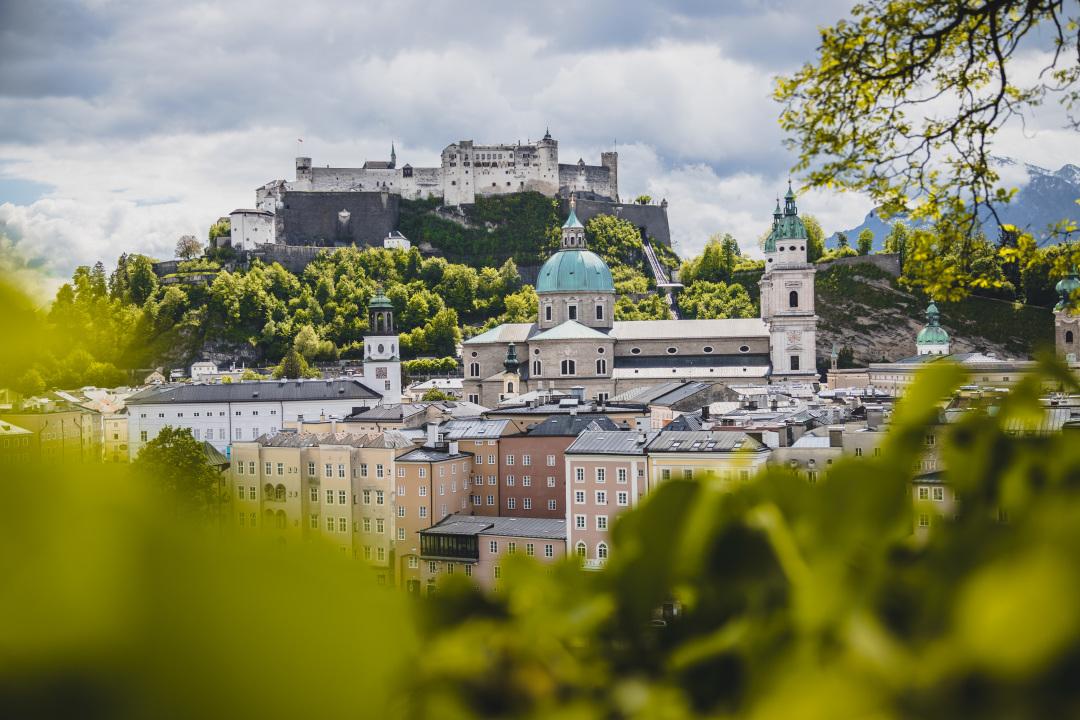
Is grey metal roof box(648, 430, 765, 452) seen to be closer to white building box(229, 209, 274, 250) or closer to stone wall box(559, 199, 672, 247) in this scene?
stone wall box(559, 199, 672, 247)

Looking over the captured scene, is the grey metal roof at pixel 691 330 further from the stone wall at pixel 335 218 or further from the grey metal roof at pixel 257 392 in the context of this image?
the stone wall at pixel 335 218

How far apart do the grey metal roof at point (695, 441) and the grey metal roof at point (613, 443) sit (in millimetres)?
451

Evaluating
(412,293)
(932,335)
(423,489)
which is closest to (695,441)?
(423,489)

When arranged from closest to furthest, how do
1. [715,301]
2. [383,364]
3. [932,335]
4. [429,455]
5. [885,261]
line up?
[429,455], [383,364], [932,335], [885,261], [715,301]

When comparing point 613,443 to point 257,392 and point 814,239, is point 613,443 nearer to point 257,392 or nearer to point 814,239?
point 257,392

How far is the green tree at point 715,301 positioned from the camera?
62.3 meters

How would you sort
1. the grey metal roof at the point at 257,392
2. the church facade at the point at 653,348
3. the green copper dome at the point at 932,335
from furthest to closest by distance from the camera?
the green copper dome at the point at 932,335 → the church facade at the point at 653,348 → the grey metal roof at the point at 257,392

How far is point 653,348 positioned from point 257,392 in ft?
62.9

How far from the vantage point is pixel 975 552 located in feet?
2.02

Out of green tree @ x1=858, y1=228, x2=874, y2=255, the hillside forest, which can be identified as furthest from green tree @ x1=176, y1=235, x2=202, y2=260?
green tree @ x1=858, y1=228, x2=874, y2=255

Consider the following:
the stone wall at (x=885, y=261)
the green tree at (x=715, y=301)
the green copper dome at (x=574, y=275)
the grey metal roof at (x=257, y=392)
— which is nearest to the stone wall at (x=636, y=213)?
the green tree at (x=715, y=301)

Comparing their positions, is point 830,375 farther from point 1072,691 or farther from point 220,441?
point 1072,691

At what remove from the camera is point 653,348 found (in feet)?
151

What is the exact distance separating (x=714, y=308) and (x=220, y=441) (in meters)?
34.7
